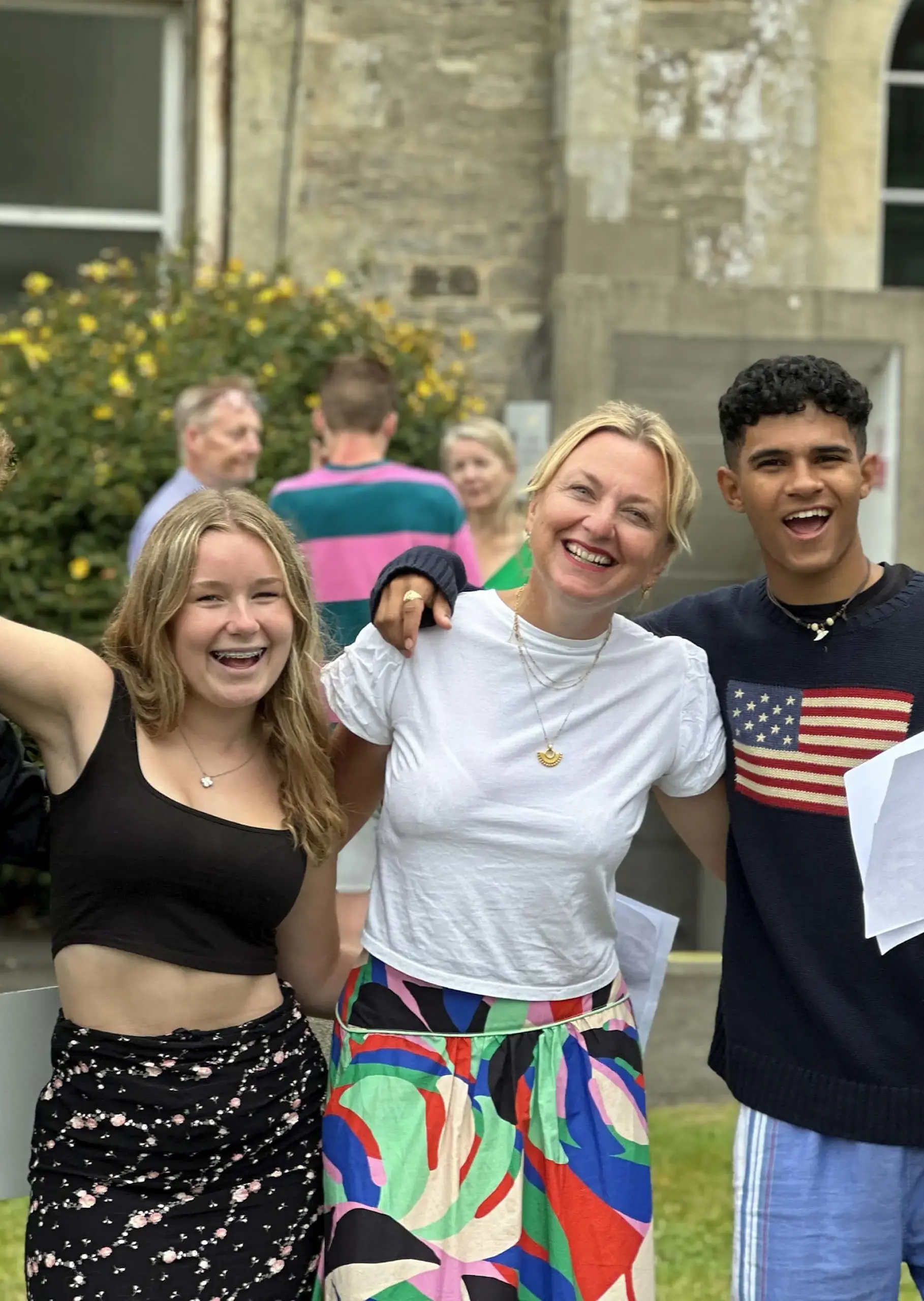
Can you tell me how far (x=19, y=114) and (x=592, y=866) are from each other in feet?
23.7

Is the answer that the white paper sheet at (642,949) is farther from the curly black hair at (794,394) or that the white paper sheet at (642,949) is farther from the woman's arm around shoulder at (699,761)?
the curly black hair at (794,394)

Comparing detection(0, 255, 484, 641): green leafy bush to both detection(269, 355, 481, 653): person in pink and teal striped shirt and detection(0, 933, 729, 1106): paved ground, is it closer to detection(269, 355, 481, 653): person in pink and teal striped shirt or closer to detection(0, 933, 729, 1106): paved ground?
detection(269, 355, 481, 653): person in pink and teal striped shirt

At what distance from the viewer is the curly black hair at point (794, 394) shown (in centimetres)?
255

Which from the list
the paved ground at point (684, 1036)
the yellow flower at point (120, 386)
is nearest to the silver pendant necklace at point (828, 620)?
Answer: the paved ground at point (684, 1036)

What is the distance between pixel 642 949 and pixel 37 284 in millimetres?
5890

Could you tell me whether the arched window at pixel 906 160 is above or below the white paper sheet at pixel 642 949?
above

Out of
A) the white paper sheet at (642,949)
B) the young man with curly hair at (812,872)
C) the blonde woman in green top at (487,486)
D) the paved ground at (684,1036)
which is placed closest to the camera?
the young man with curly hair at (812,872)

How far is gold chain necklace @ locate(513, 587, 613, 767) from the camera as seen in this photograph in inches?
98.1

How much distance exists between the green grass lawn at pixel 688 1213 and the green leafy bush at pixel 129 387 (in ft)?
7.92

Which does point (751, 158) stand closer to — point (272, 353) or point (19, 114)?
point (272, 353)

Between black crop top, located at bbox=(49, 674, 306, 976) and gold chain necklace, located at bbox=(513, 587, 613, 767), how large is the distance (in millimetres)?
410

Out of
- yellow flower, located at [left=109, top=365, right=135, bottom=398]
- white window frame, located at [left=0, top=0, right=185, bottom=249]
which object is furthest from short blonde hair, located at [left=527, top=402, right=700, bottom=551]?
white window frame, located at [left=0, top=0, right=185, bottom=249]

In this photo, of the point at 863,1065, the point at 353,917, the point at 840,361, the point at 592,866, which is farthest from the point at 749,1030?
the point at 840,361

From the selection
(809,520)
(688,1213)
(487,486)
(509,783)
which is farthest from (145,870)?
(487,486)
